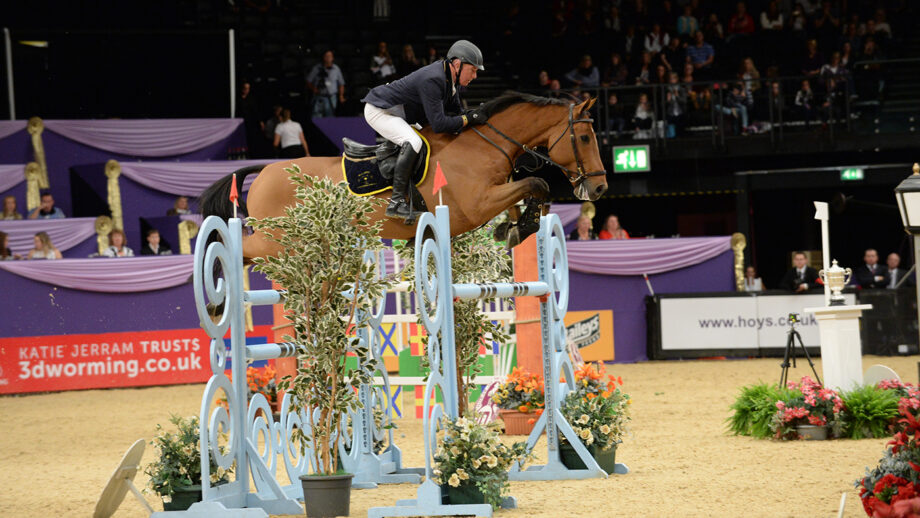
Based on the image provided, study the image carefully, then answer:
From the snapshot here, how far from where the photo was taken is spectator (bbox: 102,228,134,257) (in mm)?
13977

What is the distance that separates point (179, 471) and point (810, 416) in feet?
15.0

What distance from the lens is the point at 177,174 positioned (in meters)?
15.7

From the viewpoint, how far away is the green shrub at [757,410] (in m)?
7.96

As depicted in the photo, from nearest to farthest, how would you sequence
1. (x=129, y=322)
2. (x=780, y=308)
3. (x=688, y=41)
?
(x=129, y=322), (x=780, y=308), (x=688, y=41)

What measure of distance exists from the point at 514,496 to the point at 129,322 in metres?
8.80

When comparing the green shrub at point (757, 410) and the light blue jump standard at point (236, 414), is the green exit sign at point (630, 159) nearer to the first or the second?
the green shrub at point (757, 410)

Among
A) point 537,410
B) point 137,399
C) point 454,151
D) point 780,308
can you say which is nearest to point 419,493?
point 454,151

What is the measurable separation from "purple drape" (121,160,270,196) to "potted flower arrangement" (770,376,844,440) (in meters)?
9.55

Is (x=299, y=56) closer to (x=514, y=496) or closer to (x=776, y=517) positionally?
(x=514, y=496)

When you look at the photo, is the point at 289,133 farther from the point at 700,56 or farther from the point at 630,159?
the point at 700,56

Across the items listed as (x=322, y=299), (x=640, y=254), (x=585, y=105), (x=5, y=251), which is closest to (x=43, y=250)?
(x=5, y=251)

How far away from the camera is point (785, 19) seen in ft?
64.2

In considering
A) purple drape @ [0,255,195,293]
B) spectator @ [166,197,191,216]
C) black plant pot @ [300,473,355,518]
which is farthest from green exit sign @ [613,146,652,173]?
black plant pot @ [300,473,355,518]

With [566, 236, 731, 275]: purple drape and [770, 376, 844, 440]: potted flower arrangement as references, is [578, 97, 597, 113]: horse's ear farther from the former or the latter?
[566, 236, 731, 275]: purple drape
